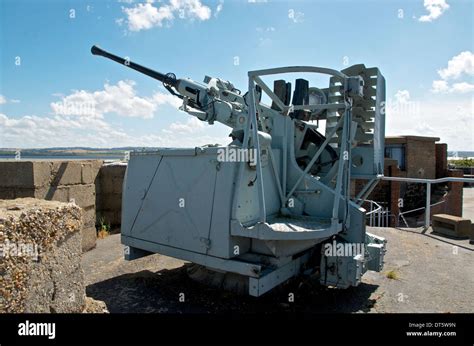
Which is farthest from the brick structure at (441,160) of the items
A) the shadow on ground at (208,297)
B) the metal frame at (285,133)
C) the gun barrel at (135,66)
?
the gun barrel at (135,66)

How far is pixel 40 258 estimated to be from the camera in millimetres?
2592

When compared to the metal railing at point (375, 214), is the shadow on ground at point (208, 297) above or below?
below

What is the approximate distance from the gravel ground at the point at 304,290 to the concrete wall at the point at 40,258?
154 cm

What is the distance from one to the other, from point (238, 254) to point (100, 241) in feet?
14.4

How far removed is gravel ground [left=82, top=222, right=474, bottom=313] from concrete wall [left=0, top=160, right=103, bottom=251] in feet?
3.95

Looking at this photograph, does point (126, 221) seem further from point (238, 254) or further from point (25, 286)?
point (25, 286)

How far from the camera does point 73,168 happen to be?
6.82 m

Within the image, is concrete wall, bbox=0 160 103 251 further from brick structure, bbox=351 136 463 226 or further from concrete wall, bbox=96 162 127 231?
brick structure, bbox=351 136 463 226

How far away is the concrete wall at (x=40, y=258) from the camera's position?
91.9 inches

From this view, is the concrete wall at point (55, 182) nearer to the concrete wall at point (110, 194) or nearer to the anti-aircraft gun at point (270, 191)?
the concrete wall at point (110, 194)

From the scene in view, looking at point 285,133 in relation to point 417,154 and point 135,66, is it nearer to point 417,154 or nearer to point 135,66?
point 135,66

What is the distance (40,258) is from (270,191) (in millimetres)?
2686

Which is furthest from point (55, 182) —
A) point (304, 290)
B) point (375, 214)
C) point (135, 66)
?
point (375, 214)

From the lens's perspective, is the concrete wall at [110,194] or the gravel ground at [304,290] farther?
the concrete wall at [110,194]
